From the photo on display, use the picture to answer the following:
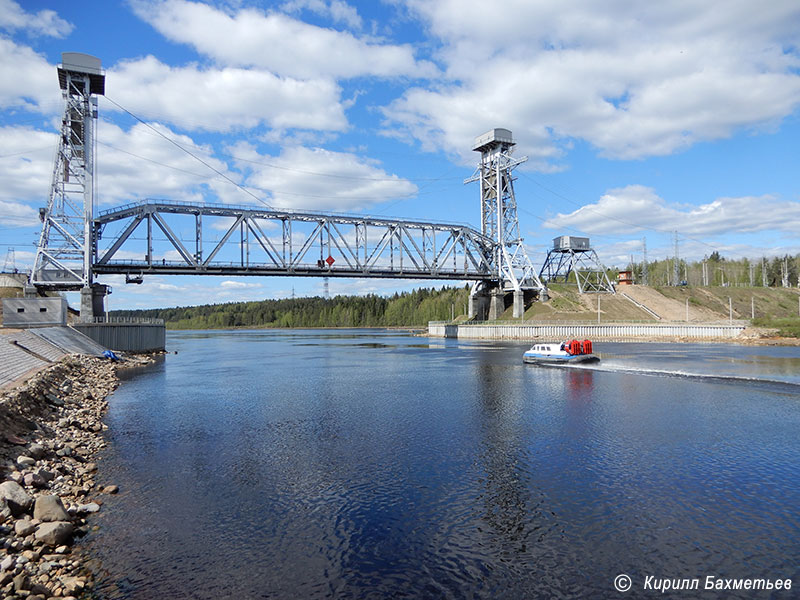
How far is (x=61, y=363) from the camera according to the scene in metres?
45.4

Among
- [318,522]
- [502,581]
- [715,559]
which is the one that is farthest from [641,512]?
[318,522]

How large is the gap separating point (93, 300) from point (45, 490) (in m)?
74.5

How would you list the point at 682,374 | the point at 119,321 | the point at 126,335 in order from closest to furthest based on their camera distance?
1. the point at 682,374
2. the point at 126,335
3. the point at 119,321

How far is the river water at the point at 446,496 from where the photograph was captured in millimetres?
12336

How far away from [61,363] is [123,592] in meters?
41.5

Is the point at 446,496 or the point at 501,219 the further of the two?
the point at 501,219

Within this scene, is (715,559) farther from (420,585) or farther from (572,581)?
Answer: (420,585)

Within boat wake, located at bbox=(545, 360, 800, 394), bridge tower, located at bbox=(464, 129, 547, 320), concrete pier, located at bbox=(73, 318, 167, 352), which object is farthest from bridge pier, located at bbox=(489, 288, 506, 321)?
concrete pier, located at bbox=(73, 318, 167, 352)

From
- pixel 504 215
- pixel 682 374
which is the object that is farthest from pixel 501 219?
pixel 682 374

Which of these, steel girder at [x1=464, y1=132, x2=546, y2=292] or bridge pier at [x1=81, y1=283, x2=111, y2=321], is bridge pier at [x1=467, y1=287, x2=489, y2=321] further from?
bridge pier at [x1=81, y1=283, x2=111, y2=321]

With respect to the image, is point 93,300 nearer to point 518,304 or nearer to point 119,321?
point 119,321

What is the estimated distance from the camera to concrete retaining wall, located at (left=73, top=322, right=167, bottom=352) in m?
70.3

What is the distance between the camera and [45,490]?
16.3 m

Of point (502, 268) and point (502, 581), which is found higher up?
point (502, 268)
